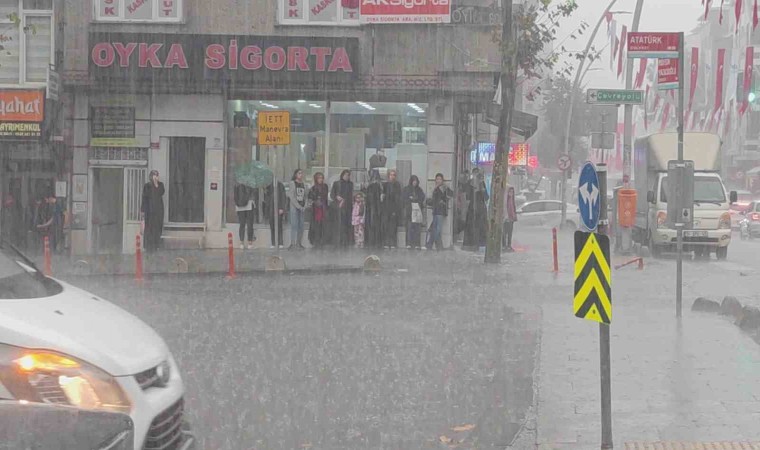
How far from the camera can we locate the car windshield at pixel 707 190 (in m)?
27.0

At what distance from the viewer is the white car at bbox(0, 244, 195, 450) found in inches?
175

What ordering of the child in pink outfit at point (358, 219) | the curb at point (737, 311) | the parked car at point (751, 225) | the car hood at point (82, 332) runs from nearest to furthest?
the car hood at point (82, 332) < the curb at point (737, 311) < the child in pink outfit at point (358, 219) < the parked car at point (751, 225)

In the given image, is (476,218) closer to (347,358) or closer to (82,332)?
(347,358)

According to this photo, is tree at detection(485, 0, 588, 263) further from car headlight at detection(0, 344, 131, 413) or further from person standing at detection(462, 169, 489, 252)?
car headlight at detection(0, 344, 131, 413)

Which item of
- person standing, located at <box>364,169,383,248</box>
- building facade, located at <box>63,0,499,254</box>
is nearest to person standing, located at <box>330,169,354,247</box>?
person standing, located at <box>364,169,383,248</box>

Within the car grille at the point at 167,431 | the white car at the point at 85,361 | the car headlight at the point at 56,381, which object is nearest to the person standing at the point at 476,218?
the white car at the point at 85,361

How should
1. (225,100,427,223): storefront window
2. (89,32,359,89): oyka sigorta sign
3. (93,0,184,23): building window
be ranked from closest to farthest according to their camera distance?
(89,32,359,89): oyka sigorta sign
(93,0,184,23): building window
(225,100,427,223): storefront window

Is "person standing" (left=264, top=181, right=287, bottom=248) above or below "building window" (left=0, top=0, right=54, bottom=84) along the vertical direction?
below

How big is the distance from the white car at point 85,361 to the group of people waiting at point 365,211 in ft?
62.7

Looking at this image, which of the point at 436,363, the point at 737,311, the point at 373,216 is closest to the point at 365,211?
the point at 373,216

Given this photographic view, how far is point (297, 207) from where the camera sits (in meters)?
24.6

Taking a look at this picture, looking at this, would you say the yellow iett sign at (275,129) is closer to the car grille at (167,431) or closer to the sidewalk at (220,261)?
the sidewalk at (220,261)

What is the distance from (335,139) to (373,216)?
7.45 ft

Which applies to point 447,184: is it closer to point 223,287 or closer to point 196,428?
point 223,287
